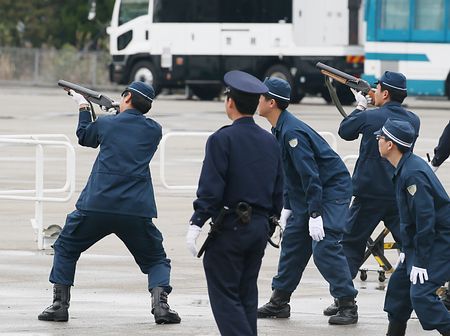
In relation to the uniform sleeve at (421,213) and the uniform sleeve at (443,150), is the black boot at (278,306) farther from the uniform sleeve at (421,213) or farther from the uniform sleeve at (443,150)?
the uniform sleeve at (443,150)

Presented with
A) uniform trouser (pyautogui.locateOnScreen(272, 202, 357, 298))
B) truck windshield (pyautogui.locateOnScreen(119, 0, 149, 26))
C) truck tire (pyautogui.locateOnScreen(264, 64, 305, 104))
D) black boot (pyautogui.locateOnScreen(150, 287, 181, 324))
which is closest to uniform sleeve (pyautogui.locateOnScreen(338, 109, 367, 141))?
uniform trouser (pyautogui.locateOnScreen(272, 202, 357, 298))

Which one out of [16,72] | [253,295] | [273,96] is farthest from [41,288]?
[16,72]

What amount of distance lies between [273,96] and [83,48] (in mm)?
44027

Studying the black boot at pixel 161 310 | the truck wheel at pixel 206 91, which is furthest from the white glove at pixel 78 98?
the truck wheel at pixel 206 91

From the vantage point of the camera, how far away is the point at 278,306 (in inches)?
382

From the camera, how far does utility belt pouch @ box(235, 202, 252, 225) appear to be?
25.3ft

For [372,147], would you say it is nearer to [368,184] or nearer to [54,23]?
[368,184]

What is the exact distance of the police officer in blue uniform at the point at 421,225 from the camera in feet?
26.8

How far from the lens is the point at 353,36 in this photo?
38.4 meters

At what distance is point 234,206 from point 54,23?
1762 inches

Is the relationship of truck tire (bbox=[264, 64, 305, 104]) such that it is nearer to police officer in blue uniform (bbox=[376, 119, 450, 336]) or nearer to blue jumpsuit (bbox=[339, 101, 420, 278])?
blue jumpsuit (bbox=[339, 101, 420, 278])

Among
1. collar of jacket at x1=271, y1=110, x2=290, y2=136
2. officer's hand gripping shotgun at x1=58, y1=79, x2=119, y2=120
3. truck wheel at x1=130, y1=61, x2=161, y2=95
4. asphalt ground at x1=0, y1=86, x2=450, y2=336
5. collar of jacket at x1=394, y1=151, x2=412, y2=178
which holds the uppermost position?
officer's hand gripping shotgun at x1=58, y1=79, x2=119, y2=120

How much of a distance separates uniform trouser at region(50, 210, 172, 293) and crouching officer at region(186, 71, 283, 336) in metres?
1.48

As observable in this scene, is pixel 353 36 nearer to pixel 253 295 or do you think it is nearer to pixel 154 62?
pixel 154 62
